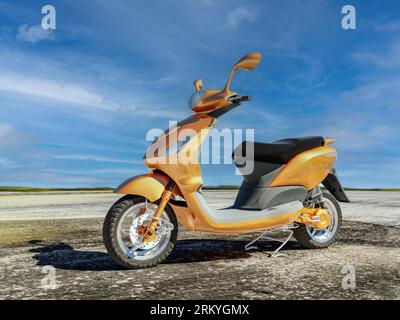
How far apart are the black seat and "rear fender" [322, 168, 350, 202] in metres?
0.60

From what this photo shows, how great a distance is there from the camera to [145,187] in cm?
351

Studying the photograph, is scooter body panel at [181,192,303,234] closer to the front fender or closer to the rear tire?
the front fender

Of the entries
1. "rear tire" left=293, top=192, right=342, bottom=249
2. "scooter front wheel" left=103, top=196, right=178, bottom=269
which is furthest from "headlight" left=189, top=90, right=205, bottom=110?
"rear tire" left=293, top=192, right=342, bottom=249

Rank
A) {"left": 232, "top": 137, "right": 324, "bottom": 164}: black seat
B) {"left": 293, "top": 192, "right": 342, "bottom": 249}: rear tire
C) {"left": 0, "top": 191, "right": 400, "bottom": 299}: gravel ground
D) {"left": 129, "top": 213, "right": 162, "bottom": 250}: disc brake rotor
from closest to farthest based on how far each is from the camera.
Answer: {"left": 0, "top": 191, "right": 400, "bottom": 299}: gravel ground
{"left": 129, "top": 213, "right": 162, "bottom": 250}: disc brake rotor
{"left": 232, "top": 137, "right": 324, "bottom": 164}: black seat
{"left": 293, "top": 192, "right": 342, "bottom": 249}: rear tire

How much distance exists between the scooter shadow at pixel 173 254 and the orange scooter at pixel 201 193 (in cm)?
34

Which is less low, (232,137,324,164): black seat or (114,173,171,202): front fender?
(232,137,324,164): black seat

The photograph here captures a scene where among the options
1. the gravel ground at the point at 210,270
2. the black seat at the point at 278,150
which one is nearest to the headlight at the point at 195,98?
the black seat at the point at 278,150

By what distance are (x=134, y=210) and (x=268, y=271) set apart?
4.62 ft

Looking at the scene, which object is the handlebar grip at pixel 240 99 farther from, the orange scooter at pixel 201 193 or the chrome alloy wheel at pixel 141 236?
the chrome alloy wheel at pixel 141 236

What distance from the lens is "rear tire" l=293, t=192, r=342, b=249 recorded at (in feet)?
15.5

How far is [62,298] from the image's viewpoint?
108 inches

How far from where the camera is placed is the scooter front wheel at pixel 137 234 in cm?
346

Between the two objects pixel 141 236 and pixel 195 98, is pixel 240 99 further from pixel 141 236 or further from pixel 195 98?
pixel 141 236
